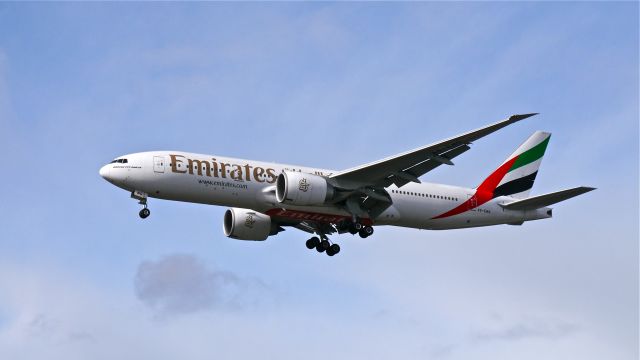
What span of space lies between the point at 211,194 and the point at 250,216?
5.92 m

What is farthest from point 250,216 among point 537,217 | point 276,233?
point 537,217

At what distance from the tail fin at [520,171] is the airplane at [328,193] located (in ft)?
0.67

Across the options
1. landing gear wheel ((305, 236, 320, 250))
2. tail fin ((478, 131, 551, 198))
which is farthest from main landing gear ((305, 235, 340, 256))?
tail fin ((478, 131, 551, 198))

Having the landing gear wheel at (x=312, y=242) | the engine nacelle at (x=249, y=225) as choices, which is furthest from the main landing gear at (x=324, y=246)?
the engine nacelle at (x=249, y=225)

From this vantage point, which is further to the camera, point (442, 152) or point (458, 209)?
point (458, 209)

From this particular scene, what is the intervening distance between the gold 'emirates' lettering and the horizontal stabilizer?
39.4 feet

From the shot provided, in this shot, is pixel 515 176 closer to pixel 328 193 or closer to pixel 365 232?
pixel 365 232

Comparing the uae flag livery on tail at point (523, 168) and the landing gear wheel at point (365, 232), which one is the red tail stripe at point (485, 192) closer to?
the uae flag livery on tail at point (523, 168)

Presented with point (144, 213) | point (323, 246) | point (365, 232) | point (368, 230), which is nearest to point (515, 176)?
point (368, 230)

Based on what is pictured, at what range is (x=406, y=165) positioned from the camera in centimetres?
4334

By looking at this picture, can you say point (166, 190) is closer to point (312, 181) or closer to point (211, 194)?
point (211, 194)

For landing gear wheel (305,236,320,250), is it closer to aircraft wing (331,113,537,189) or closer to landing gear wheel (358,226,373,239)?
landing gear wheel (358,226,373,239)

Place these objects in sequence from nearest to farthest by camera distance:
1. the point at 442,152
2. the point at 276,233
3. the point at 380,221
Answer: the point at 442,152
the point at 380,221
the point at 276,233

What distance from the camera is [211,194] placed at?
1700 inches
